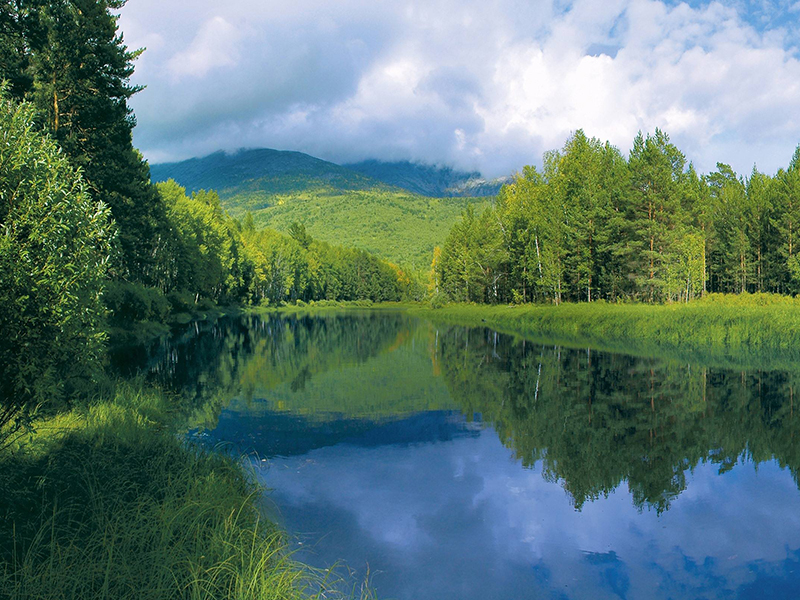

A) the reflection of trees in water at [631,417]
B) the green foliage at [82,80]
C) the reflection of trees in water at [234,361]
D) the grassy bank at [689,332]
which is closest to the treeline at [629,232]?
the grassy bank at [689,332]

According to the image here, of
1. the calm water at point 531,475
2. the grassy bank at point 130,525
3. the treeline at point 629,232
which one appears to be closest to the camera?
the grassy bank at point 130,525

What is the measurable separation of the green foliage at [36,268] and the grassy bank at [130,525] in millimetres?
Result: 1253

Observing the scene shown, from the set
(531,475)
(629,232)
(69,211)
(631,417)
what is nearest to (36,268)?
(69,211)

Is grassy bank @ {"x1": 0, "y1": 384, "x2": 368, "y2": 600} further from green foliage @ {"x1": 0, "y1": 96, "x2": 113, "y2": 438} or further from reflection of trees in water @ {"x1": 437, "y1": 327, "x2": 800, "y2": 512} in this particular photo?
reflection of trees in water @ {"x1": 437, "y1": 327, "x2": 800, "y2": 512}

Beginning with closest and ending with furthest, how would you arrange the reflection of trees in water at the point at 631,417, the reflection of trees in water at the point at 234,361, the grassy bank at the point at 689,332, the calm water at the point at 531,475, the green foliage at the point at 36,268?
the green foliage at the point at 36,268 < the calm water at the point at 531,475 < the reflection of trees in water at the point at 631,417 < the reflection of trees in water at the point at 234,361 < the grassy bank at the point at 689,332

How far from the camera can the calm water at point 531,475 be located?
7773 millimetres

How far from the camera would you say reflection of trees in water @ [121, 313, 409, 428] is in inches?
795

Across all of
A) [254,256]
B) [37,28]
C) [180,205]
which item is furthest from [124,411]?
[254,256]

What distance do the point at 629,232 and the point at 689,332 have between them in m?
21.5

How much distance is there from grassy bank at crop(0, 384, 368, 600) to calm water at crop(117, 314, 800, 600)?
4.31 feet

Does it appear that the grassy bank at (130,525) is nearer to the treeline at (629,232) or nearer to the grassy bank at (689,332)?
the grassy bank at (689,332)

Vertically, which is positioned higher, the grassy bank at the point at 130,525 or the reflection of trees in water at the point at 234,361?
the grassy bank at the point at 130,525

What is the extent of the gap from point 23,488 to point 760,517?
37.6ft

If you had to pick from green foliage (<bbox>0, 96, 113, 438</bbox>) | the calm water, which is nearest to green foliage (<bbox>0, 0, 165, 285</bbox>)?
the calm water
